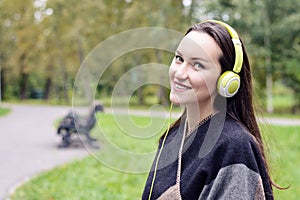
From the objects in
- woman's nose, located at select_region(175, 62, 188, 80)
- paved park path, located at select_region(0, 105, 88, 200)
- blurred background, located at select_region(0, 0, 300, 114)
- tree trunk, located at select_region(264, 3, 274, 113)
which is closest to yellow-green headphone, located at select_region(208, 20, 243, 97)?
woman's nose, located at select_region(175, 62, 188, 80)

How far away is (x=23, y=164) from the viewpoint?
6.49 metres

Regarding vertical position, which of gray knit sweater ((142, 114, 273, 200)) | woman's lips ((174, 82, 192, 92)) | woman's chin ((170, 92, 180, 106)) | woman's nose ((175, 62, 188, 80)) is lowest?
gray knit sweater ((142, 114, 273, 200))

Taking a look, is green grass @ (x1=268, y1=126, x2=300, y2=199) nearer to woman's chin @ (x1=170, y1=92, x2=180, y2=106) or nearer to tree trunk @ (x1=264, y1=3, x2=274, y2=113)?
woman's chin @ (x1=170, y1=92, x2=180, y2=106)

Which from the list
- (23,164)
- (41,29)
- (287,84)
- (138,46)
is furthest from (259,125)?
(41,29)

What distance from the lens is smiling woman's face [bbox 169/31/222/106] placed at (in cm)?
120

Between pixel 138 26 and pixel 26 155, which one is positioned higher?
pixel 138 26

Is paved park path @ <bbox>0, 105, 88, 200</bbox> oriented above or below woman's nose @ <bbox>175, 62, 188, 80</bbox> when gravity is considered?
below

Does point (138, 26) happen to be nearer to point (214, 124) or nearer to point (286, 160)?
point (286, 160)

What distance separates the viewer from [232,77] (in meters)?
1.21

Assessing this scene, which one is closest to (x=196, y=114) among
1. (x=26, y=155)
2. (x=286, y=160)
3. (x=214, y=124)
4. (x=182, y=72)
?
(x=214, y=124)

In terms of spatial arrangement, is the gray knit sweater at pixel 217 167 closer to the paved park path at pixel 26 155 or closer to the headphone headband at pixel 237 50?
the headphone headband at pixel 237 50

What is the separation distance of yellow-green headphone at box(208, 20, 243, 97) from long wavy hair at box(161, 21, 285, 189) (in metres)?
0.01

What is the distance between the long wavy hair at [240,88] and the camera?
48.5 inches

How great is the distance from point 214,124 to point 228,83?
0.47ft
